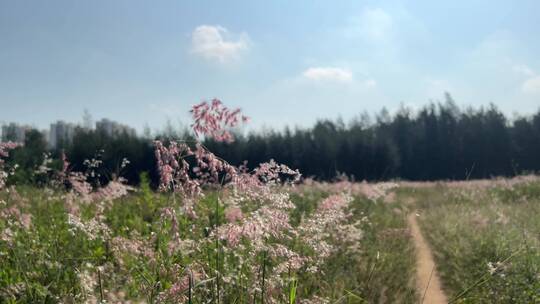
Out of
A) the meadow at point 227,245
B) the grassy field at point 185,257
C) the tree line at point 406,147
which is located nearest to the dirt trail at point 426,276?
the meadow at point 227,245

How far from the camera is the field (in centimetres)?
269

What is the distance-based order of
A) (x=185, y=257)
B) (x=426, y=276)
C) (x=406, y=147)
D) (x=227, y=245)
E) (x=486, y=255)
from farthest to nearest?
(x=406, y=147) → (x=486, y=255) → (x=426, y=276) → (x=185, y=257) → (x=227, y=245)

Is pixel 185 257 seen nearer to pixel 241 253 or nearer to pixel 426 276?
pixel 241 253

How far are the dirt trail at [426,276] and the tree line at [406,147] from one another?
2999 cm

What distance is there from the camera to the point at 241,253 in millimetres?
4824

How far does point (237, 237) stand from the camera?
230 centimetres

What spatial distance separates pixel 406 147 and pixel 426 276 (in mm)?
51835

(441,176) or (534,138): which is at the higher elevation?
(534,138)

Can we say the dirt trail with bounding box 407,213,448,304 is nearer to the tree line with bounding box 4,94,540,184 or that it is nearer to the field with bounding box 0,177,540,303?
the field with bounding box 0,177,540,303

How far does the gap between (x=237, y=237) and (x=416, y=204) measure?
1632cm

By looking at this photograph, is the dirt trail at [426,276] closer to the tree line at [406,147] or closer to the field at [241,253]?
the field at [241,253]

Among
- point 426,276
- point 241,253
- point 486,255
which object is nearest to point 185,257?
point 241,253

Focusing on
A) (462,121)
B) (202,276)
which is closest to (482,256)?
(202,276)

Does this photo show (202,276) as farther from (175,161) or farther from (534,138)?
(534,138)
